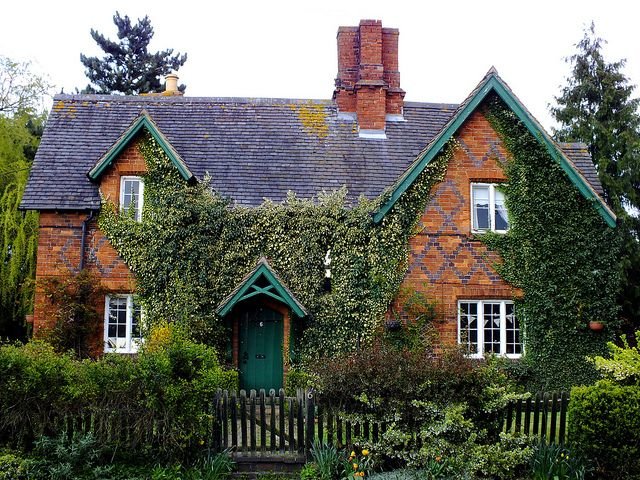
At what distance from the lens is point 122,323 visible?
58.8ft

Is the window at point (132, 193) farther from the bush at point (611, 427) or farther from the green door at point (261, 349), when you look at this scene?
the bush at point (611, 427)

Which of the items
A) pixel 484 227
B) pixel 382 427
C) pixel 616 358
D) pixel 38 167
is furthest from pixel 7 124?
pixel 616 358

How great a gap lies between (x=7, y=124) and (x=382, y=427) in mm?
23947

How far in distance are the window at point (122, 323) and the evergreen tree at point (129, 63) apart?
2553 centimetres

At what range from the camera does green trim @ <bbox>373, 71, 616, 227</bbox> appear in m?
17.2

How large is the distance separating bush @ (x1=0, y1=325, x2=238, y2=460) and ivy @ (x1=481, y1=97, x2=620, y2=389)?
9.90m

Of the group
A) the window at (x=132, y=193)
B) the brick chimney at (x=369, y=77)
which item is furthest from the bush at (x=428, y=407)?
the brick chimney at (x=369, y=77)

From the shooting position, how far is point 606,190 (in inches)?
1038

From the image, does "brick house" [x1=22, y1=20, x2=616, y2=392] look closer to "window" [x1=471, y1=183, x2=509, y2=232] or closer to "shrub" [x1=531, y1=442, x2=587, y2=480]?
"window" [x1=471, y1=183, x2=509, y2=232]

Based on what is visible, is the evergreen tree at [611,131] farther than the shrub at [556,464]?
Yes

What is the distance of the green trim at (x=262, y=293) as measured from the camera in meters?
16.5

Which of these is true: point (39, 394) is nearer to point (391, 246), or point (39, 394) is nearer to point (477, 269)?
point (391, 246)

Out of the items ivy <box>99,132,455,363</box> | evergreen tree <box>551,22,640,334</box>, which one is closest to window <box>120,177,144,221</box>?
ivy <box>99,132,455,363</box>

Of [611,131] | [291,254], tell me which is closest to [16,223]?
[291,254]
